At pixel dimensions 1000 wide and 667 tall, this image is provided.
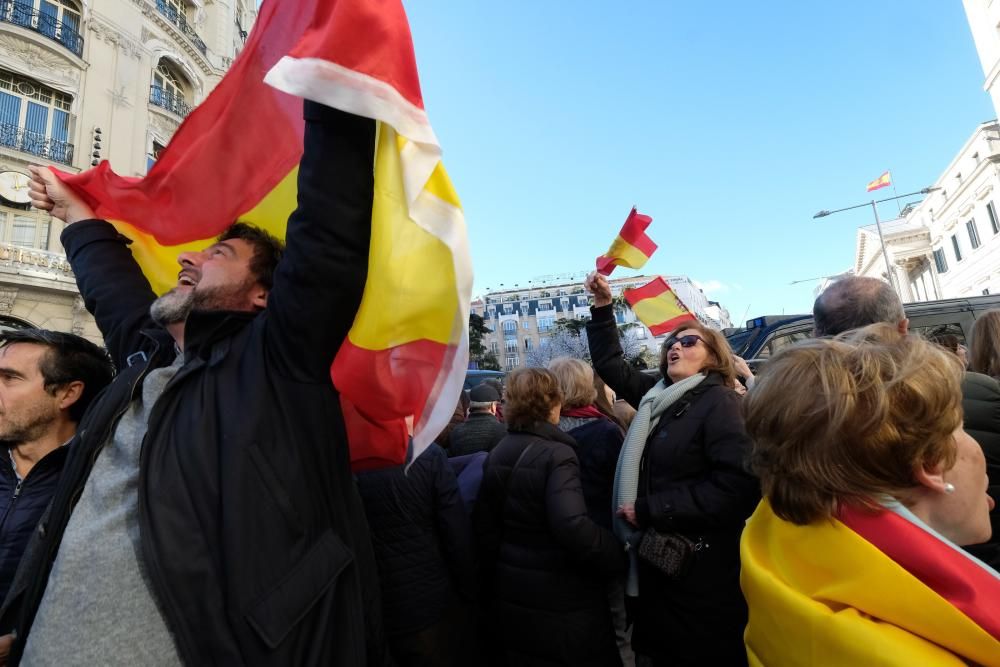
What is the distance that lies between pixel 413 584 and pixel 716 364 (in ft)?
6.35

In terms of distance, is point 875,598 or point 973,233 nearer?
point 875,598

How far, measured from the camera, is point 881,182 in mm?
33969

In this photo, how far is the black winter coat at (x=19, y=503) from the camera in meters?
1.90

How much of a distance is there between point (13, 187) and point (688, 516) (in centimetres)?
2155

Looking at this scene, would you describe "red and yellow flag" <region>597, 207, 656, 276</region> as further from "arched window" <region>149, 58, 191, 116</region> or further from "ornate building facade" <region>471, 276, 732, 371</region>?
"ornate building facade" <region>471, 276, 732, 371</region>

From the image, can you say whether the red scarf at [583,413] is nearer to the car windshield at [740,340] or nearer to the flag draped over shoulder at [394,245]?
the flag draped over shoulder at [394,245]

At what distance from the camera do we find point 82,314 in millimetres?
16734

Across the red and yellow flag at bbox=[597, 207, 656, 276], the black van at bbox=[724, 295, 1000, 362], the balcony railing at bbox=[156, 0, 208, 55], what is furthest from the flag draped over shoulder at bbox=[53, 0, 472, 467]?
the balcony railing at bbox=[156, 0, 208, 55]

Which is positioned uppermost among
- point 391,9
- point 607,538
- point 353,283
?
point 391,9

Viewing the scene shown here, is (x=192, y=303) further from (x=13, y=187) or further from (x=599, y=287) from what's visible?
(x=13, y=187)

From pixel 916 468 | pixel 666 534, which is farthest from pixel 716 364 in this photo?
pixel 916 468

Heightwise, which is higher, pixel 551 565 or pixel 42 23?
pixel 42 23

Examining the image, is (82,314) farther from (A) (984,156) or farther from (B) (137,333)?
(A) (984,156)

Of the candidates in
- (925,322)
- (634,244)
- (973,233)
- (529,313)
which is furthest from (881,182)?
(529,313)
